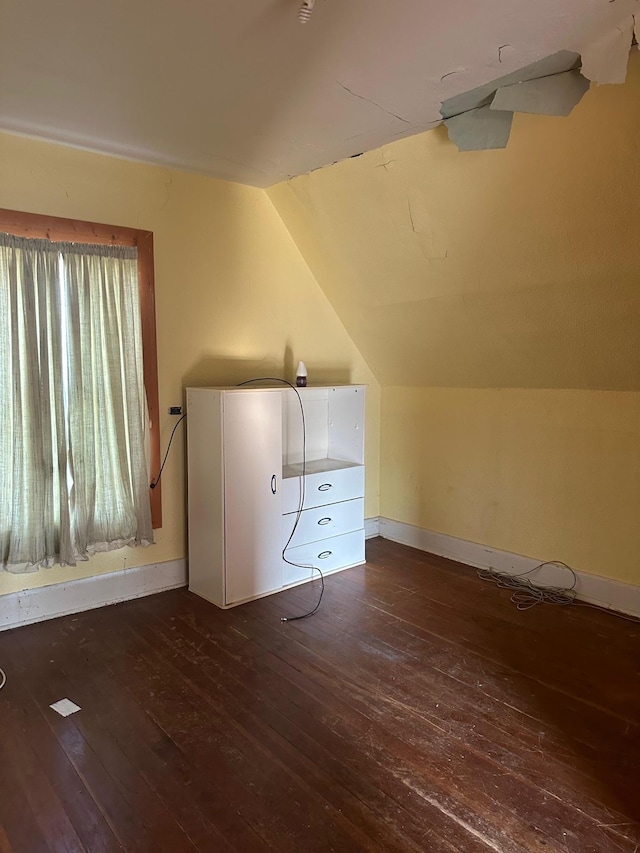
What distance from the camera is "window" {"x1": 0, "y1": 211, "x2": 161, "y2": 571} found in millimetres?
2660

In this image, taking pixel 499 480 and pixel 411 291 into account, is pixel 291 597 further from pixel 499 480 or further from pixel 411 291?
pixel 411 291

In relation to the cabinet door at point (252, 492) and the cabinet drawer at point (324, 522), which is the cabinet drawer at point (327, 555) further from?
the cabinet door at point (252, 492)

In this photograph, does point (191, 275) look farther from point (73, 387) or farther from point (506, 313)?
point (506, 313)

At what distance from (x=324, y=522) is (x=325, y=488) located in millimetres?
217

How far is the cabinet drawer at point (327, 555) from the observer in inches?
134

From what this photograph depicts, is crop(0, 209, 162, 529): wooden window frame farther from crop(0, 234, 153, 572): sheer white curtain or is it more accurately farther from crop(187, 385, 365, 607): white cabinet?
crop(187, 385, 365, 607): white cabinet

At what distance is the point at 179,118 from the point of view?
246cm

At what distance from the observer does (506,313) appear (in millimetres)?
3059

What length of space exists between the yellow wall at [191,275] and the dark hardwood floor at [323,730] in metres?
0.67

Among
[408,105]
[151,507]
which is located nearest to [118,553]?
[151,507]

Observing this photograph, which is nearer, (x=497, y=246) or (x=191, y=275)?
(x=497, y=246)

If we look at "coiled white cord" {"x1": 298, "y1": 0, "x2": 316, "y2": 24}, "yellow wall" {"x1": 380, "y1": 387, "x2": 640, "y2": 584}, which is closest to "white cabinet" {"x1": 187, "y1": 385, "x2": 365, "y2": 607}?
"yellow wall" {"x1": 380, "y1": 387, "x2": 640, "y2": 584}

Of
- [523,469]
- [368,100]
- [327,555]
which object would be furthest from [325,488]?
[368,100]

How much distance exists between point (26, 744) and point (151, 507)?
140 cm
